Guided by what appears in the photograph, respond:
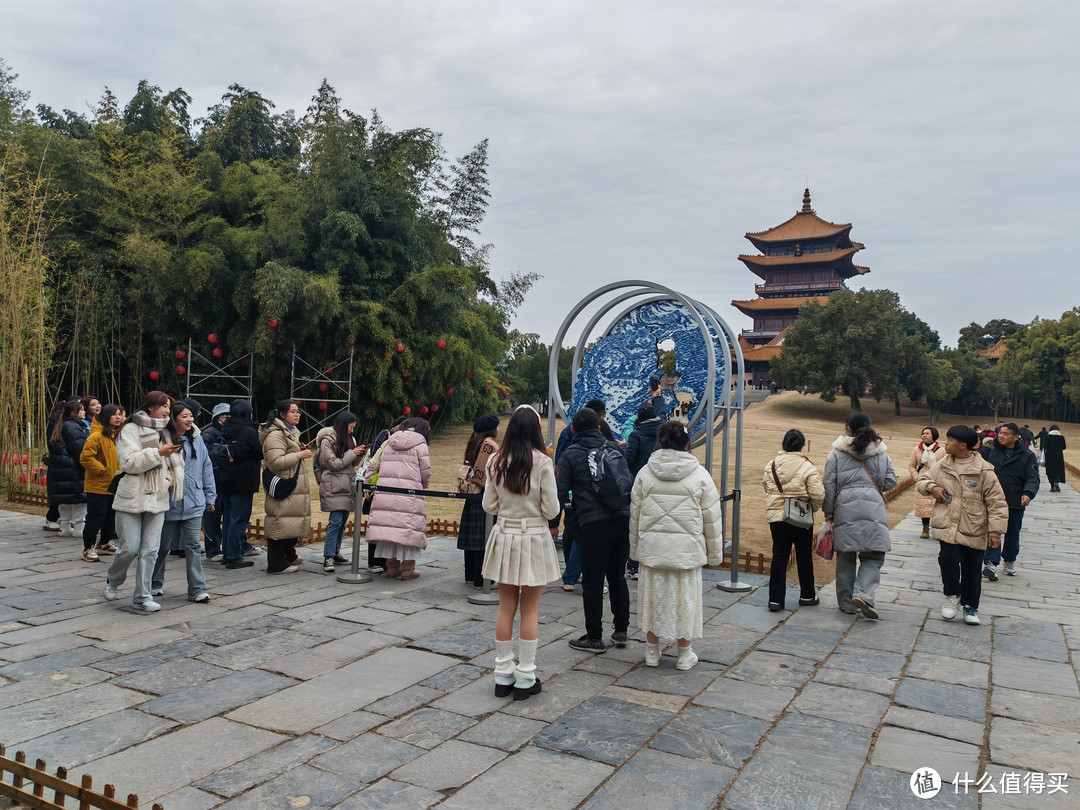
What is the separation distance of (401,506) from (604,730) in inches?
118

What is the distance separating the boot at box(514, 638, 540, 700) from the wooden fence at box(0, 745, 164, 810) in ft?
5.52

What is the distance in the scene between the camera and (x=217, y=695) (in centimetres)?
355

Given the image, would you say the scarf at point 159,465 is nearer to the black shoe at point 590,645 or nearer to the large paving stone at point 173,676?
the large paving stone at point 173,676

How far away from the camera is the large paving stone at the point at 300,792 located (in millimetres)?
2590

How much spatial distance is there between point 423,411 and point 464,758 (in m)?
14.7

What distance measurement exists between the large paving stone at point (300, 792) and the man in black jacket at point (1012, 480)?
613cm

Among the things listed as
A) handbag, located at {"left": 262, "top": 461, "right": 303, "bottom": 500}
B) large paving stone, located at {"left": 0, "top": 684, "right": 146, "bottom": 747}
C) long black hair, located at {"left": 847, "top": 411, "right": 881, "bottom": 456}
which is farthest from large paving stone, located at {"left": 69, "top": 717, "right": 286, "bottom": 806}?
long black hair, located at {"left": 847, "top": 411, "right": 881, "bottom": 456}

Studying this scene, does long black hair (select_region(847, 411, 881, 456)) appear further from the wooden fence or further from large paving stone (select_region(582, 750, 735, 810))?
the wooden fence

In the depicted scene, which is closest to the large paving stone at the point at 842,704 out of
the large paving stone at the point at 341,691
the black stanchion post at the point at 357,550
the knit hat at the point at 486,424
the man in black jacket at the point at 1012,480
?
the large paving stone at the point at 341,691

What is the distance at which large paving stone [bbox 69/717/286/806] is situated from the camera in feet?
8.90

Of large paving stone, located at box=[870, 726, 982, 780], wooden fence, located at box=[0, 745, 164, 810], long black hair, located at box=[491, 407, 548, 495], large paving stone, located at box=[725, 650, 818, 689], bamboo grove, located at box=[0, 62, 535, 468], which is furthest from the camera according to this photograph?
bamboo grove, located at box=[0, 62, 535, 468]

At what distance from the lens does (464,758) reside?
9.71 feet

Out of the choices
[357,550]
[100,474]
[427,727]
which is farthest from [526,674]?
[100,474]

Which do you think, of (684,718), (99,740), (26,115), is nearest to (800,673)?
(684,718)
